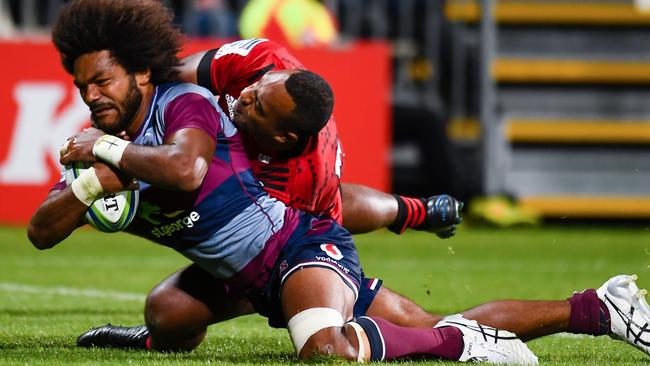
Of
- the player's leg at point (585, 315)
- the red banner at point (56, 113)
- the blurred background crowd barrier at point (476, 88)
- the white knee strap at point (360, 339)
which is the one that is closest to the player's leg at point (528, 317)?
the player's leg at point (585, 315)

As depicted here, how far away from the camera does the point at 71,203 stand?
15.7ft

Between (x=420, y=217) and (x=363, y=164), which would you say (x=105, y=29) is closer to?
(x=420, y=217)

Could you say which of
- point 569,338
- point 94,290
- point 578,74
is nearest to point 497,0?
point 578,74

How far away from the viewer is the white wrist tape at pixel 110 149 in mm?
4738

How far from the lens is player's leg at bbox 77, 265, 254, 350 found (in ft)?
17.3

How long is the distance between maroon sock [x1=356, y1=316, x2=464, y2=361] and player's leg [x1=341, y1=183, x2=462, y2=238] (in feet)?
4.70

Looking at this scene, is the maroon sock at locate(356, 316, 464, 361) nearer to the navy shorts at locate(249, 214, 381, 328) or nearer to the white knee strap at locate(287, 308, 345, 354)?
the white knee strap at locate(287, 308, 345, 354)

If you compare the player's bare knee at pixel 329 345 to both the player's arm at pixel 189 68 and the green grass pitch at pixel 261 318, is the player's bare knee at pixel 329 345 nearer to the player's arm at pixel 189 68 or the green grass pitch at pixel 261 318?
the green grass pitch at pixel 261 318

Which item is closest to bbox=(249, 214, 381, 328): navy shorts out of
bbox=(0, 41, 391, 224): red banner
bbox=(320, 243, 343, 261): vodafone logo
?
bbox=(320, 243, 343, 261): vodafone logo

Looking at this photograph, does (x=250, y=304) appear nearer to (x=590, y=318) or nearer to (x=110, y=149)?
(x=110, y=149)

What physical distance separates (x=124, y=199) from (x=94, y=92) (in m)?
0.43

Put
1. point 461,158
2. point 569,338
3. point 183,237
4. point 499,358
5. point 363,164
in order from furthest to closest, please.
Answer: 1. point 461,158
2. point 363,164
3. point 569,338
4. point 183,237
5. point 499,358

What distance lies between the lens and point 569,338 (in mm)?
5969

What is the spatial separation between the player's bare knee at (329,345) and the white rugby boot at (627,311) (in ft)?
3.71
